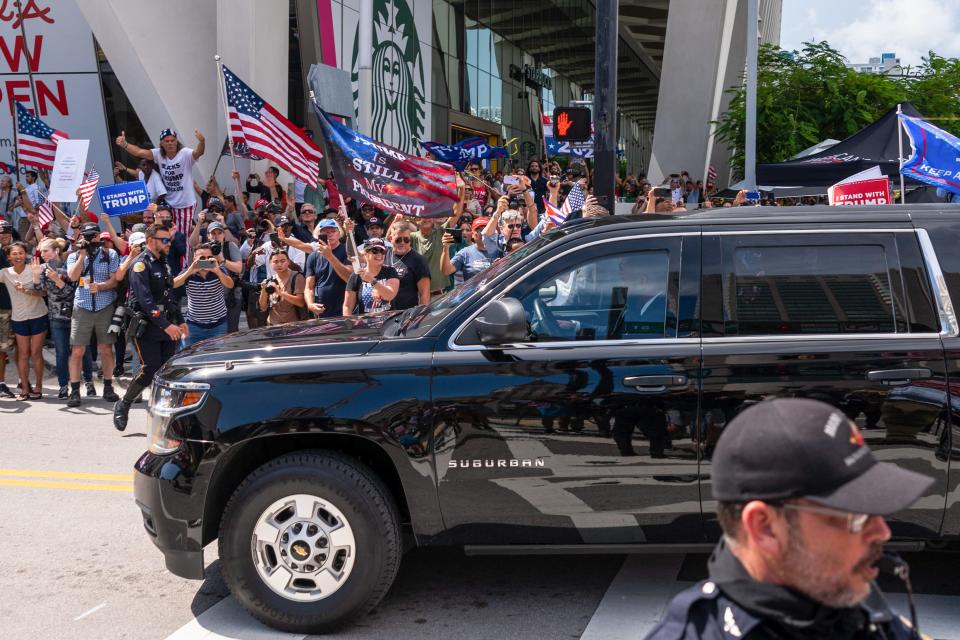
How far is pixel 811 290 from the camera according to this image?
4.44m

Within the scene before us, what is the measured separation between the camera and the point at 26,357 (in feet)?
36.3

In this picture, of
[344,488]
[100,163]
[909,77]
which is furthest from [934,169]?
[100,163]

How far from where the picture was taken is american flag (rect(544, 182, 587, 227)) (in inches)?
446

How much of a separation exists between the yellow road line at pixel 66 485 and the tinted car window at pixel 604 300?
3946 millimetres

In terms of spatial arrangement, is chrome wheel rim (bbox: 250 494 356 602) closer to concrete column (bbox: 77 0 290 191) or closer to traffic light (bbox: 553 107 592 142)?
traffic light (bbox: 553 107 592 142)

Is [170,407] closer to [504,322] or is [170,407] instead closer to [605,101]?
[504,322]

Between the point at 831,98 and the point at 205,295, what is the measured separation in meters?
17.0

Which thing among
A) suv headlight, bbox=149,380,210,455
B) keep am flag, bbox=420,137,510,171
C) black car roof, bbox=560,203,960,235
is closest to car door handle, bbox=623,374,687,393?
black car roof, bbox=560,203,960,235

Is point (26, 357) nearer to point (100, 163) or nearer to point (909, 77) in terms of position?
point (100, 163)

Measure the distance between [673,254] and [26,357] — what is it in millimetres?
8964

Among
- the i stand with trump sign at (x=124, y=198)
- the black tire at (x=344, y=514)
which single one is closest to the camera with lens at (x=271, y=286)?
the i stand with trump sign at (x=124, y=198)

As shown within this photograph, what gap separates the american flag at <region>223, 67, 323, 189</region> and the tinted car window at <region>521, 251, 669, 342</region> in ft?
23.6

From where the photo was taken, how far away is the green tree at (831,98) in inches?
846

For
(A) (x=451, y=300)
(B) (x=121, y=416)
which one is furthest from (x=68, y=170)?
(A) (x=451, y=300)
